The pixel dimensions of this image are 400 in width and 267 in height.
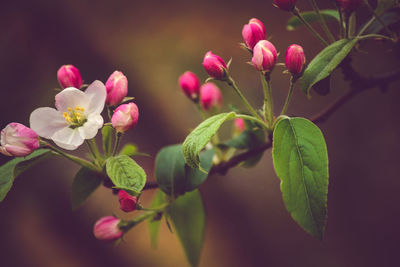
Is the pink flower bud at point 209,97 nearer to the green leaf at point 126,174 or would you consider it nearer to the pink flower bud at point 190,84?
the pink flower bud at point 190,84

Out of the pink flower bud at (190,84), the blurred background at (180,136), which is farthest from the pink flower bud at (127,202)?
the blurred background at (180,136)

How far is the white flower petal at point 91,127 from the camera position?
1.85ft

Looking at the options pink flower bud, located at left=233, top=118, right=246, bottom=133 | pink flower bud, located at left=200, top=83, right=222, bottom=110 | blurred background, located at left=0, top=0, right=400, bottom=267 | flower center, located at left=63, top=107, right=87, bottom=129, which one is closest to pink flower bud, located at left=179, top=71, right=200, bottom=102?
pink flower bud, located at left=200, top=83, right=222, bottom=110

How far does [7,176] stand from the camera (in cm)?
56

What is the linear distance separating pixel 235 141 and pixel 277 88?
0.85 m

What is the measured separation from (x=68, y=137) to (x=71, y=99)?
68 millimetres

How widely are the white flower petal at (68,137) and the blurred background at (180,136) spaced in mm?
944

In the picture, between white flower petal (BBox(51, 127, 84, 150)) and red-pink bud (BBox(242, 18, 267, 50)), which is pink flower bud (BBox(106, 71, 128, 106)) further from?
red-pink bud (BBox(242, 18, 267, 50))

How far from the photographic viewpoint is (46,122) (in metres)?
0.59

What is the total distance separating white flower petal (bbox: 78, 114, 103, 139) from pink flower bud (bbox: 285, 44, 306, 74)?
1.01 ft

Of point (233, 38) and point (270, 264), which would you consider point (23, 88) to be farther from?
point (270, 264)

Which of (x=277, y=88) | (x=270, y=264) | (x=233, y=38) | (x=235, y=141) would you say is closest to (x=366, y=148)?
(x=277, y=88)

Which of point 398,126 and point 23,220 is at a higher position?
point 23,220

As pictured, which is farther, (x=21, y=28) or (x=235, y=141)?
(x=21, y=28)
